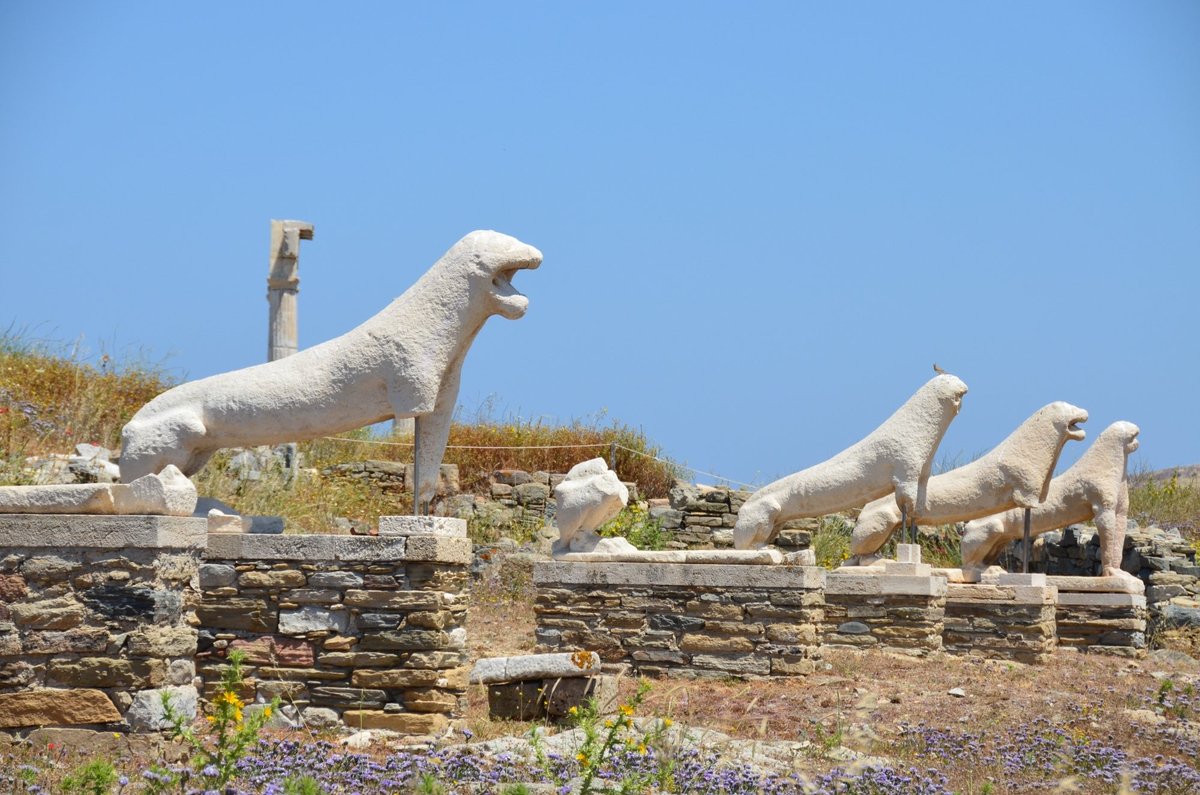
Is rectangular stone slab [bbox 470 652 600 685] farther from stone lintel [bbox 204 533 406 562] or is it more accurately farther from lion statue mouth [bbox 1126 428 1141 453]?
lion statue mouth [bbox 1126 428 1141 453]

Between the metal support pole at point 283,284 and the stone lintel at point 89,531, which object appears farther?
the metal support pole at point 283,284

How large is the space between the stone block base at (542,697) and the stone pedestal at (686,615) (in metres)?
2.06

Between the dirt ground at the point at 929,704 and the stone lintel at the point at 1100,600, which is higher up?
the stone lintel at the point at 1100,600

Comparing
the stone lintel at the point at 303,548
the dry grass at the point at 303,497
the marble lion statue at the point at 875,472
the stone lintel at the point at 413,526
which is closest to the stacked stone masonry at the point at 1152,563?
A: the marble lion statue at the point at 875,472

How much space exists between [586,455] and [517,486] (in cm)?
180

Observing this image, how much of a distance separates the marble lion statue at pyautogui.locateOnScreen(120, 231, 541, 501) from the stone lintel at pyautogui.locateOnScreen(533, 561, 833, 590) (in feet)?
9.66

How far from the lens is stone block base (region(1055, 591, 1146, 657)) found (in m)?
14.2

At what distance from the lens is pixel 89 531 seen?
667cm

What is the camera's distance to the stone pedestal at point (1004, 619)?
519 inches

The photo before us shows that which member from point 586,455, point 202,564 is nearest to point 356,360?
point 202,564

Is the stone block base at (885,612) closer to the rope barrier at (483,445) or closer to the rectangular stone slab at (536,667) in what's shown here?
the rectangular stone slab at (536,667)

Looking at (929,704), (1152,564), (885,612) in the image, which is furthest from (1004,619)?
(929,704)

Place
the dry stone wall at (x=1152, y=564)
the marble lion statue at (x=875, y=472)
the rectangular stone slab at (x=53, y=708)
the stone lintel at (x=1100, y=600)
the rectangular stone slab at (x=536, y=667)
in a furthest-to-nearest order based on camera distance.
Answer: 1. the dry stone wall at (x=1152, y=564)
2. the stone lintel at (x=1100, y=600)
3. the marble lion statue at (x=875, y=472)
4. the rectangular stone slab at (x=536, y=667)
5. the rectangular stone slab at (x=53, y=708)

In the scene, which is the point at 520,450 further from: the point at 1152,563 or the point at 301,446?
the point at 1152,563
